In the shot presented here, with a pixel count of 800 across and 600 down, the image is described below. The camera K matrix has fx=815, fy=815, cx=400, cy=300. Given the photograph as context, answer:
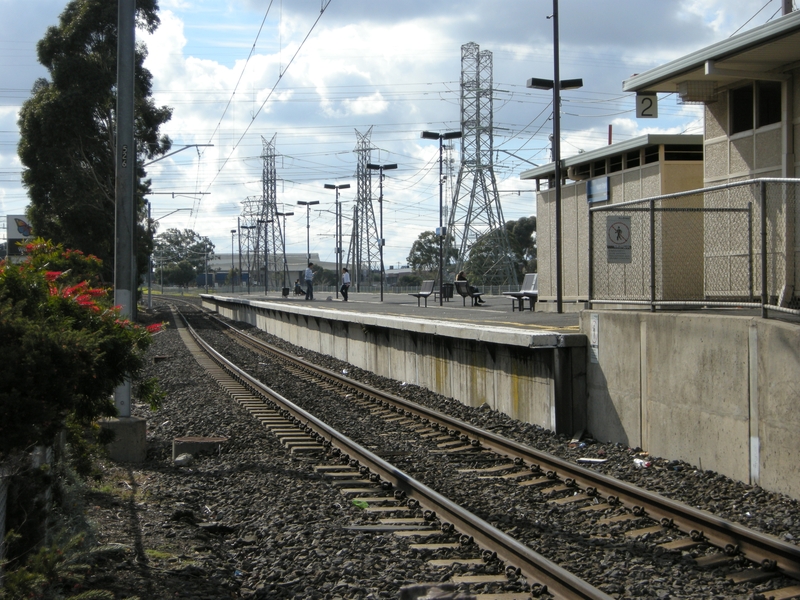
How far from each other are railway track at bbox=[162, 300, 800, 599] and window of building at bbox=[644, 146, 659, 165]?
9929 mm

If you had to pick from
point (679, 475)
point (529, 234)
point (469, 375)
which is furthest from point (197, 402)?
point (529, 234)

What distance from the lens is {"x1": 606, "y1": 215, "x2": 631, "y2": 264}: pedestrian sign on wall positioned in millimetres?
11000

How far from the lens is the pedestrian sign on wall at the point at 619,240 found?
36.1ft

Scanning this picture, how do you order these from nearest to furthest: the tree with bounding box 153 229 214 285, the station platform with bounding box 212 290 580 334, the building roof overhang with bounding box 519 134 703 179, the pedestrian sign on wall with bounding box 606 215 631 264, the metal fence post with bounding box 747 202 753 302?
the metal fence post with bounding box 747 202 753 302, the pedestrian sign on wall with bounding box 606 215 631 264, the station platform with bounding box 212 290 580 334, the building roof overhang with bounding box 519 134 703 179, the tree with bounding box 153 229 214 285

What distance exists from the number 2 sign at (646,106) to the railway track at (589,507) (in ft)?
26.5

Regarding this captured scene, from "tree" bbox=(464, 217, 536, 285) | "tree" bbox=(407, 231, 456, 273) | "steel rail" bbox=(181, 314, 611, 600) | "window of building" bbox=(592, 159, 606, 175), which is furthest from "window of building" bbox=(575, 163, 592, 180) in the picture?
"tree" bbox=(407, 231, 456, 273)

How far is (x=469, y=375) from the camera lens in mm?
14336

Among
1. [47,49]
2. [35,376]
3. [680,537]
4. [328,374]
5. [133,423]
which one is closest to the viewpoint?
[35,376]

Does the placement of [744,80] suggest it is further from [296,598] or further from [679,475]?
[296,598]

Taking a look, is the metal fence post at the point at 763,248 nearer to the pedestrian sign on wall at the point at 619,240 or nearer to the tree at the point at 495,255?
the pedestrian sign on wall at the point at 619,240

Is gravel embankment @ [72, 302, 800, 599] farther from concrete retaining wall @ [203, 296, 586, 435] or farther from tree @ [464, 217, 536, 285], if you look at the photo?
tree @ [464, 217, 536, 285]

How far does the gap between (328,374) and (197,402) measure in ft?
13.6

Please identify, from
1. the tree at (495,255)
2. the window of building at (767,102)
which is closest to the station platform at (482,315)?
the window of building at (767,102)

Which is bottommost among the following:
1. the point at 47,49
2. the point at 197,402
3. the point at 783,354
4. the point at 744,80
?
the point at 197,402
